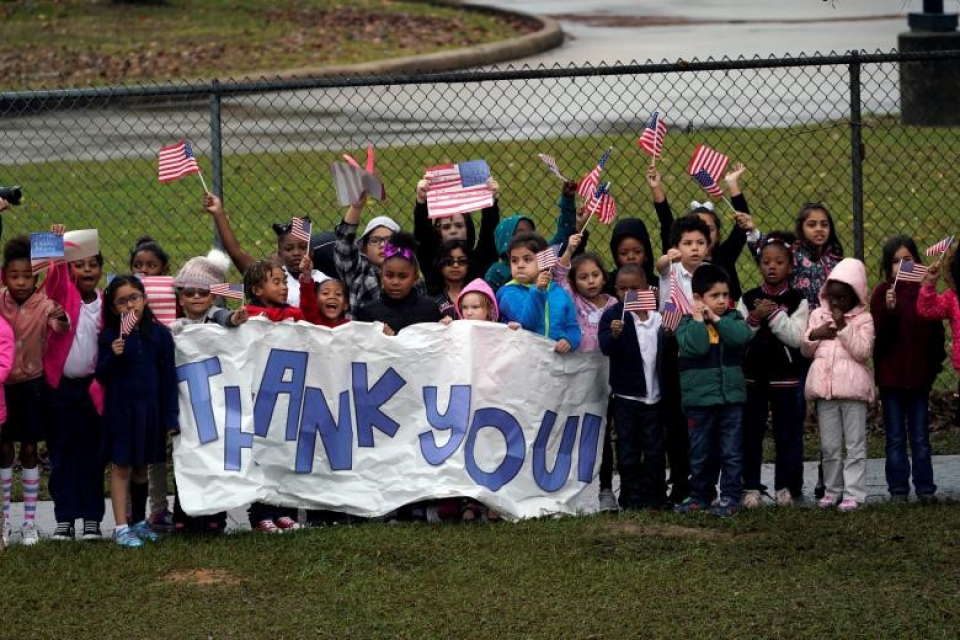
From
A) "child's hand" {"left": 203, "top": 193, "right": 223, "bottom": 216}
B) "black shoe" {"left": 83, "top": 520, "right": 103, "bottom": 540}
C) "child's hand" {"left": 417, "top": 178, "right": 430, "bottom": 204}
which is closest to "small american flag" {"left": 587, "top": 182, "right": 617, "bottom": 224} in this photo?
"child's hand" {"left": 417, "top": 178, "right": 430, "bottom": 204}

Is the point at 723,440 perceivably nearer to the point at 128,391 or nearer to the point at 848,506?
the point at 848,506

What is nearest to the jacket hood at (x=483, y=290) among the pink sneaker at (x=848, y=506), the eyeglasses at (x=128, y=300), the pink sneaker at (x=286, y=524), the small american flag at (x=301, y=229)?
the small american flag at (x=301, y=229)

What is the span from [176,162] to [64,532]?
2003 millimetres

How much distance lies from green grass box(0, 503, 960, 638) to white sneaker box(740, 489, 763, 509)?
0.12 meters

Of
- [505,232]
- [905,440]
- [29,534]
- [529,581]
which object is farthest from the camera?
[505,232]

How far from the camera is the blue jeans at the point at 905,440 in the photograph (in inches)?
360

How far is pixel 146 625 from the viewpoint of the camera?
23.9ft

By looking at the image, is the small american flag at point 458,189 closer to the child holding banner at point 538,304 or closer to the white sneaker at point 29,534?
the child holding banner at point 538,304

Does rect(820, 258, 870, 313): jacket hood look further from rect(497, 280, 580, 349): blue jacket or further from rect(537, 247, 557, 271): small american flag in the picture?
rect(537, 247, 557, 271): small american flag

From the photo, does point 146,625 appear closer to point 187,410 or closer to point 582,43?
point 187,410

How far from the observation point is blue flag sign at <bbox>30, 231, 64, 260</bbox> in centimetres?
826

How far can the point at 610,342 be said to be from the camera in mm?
8938

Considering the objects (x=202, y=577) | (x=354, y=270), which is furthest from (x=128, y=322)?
(x=354, y=270)

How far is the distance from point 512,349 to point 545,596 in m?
→ 1.81
